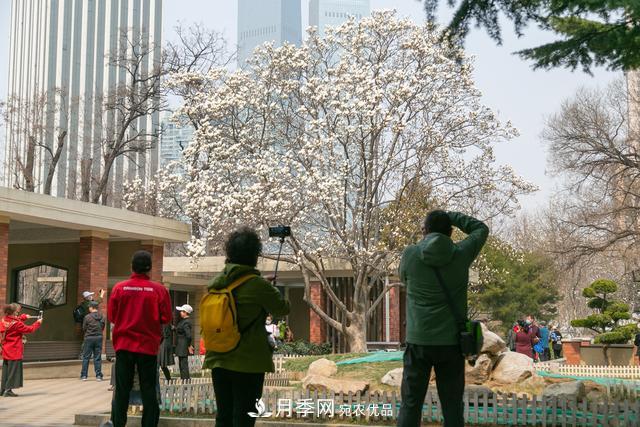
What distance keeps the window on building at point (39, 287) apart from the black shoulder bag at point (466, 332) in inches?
921

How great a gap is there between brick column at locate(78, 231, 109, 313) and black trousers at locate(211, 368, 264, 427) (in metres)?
18.7

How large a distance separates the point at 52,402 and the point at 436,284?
32.9ft

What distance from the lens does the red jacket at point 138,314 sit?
25.6 ft

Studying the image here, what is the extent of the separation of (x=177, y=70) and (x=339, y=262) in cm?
1289

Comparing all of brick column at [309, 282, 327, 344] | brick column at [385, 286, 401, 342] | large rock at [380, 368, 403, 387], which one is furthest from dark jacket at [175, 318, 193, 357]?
brick column at [385, 286, 401, 342]

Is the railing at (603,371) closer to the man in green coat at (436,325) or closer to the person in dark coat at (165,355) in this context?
the person in dark coat at (165,355)

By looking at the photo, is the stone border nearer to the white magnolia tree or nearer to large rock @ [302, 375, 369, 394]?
large rock @ [302, 375, 369, 394]

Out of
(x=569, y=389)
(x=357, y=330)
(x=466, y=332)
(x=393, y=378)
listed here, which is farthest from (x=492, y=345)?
(x=357, y=330)

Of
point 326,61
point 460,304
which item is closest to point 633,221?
point 326,61

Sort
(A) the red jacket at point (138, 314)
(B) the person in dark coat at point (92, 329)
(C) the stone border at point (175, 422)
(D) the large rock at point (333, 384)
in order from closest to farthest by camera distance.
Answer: (A) the red jacket at point (138, 314) < (C) the stone border at point (175, 422) < (D) the large rock at point (333, 384) < (B) the person in dark coat at point (92, 329)

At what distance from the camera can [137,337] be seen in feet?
25.6

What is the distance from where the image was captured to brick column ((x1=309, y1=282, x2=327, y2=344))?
31484 mm

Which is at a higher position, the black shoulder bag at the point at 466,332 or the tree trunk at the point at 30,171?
the tree trunk at the point at 30,171

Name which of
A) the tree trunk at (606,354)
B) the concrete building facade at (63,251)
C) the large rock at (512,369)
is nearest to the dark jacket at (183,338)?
the large rock at (512,369)
